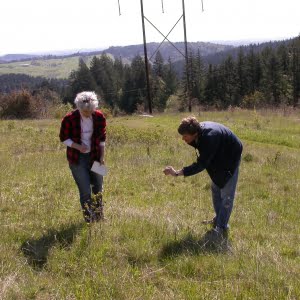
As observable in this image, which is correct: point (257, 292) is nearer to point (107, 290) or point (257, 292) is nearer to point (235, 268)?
point (235, 268)

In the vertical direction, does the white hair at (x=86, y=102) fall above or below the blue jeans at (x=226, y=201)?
above

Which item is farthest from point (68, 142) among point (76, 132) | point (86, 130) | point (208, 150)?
point (208, 150)

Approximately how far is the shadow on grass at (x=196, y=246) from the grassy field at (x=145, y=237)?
0.9 inches

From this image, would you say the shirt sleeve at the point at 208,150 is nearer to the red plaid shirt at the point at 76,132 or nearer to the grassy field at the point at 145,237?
the grassy field at the point at 145,237

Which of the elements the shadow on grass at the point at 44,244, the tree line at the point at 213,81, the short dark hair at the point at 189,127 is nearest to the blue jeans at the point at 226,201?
the short dark hair at the point at 189,127

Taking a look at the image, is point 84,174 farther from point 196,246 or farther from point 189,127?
point 196,246

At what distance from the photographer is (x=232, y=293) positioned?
348cm

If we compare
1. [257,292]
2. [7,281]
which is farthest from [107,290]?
[257,292]

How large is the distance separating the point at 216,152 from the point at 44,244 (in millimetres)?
2236

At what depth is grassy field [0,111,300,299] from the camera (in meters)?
3.63

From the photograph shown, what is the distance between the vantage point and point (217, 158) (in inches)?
195

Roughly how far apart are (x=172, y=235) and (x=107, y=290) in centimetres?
155

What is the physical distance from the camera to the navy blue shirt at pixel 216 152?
4715mm

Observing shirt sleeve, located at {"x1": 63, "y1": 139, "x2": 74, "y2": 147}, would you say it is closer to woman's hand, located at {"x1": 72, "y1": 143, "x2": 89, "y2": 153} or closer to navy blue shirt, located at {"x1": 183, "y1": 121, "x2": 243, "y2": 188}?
woman's hand, located at {"x1": 72, "y1": 143, "x2": 89, "y2": 153}
